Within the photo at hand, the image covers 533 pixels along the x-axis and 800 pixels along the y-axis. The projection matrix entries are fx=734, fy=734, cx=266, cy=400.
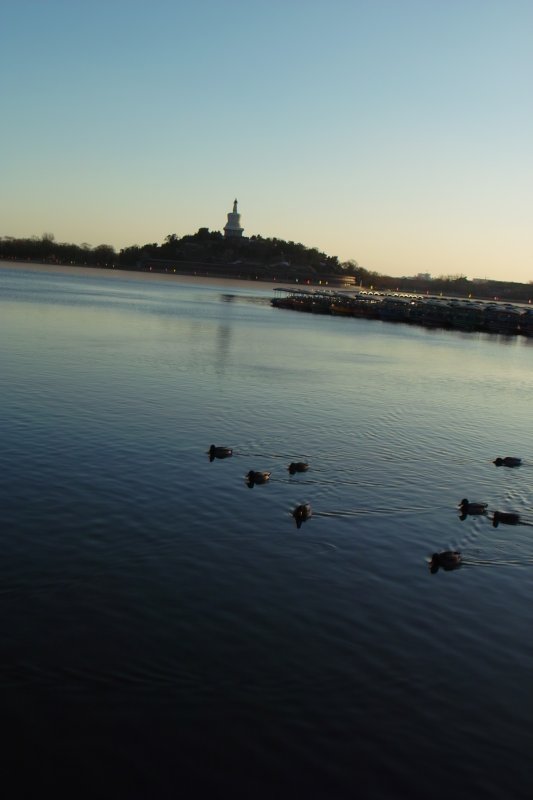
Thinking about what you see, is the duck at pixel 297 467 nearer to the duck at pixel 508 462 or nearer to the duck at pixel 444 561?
the duck at pixel 444 561

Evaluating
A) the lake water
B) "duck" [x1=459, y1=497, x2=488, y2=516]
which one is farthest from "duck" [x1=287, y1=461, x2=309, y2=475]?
"duck" [x1=459, y1=497, x2=488, y2=516]

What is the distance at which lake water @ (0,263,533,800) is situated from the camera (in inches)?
297

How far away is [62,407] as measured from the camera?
23.7 meters

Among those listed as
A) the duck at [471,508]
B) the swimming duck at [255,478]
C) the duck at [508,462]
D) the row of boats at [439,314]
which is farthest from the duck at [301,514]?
the row of boats at [439,314]

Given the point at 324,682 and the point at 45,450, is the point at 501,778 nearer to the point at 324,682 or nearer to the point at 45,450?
the point at 324,682

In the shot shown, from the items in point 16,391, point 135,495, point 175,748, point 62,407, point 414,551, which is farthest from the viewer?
point 16,391

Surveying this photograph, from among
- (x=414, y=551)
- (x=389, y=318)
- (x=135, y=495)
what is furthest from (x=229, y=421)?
(x=389, y=318)

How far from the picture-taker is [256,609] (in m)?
10.7

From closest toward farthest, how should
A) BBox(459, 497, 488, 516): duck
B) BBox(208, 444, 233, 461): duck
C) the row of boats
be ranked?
BBox(459, 497, 488, 516): duck, BBox(208, 444, 233, 461): duck, the row of boats

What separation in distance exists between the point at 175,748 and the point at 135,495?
8.08 m

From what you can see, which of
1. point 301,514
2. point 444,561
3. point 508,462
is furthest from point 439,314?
point 444,561

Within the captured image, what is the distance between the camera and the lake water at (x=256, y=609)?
24.7 feet

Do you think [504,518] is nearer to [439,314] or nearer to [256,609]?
[256,609]

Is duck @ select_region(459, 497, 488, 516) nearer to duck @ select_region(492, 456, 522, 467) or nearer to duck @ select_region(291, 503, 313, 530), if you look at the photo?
duck @ select_region(291, 503, 313, 530)
